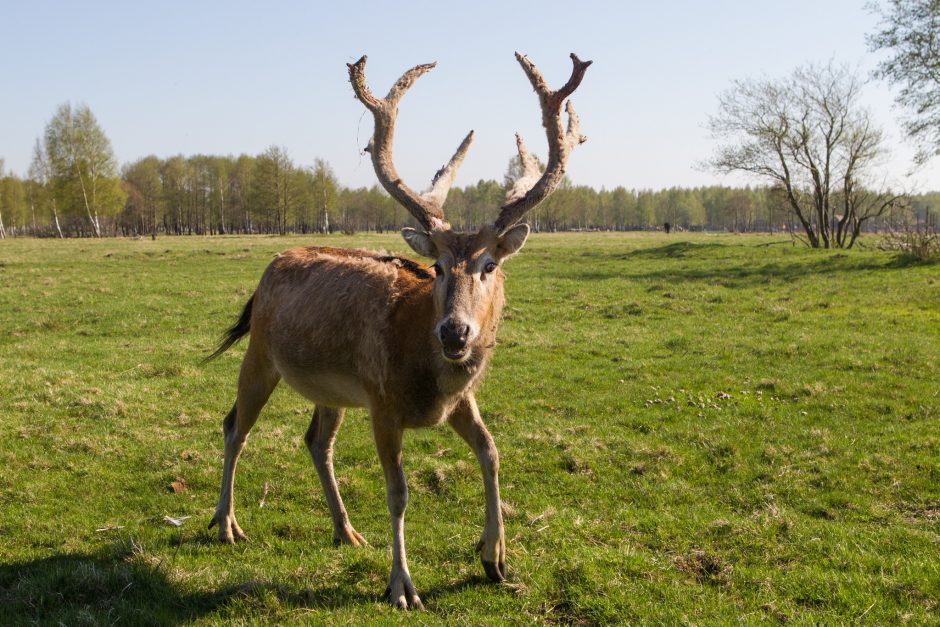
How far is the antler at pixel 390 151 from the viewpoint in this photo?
19.5ft

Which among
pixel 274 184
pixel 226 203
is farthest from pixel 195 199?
pixel 274 184

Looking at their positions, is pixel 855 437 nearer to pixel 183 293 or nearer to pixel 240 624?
pixel 240 624

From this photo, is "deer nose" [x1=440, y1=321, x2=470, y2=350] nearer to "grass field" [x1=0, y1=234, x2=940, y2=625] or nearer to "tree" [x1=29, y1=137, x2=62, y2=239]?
"grass field" [x1=0, y1=234, x2=940, y2=625]

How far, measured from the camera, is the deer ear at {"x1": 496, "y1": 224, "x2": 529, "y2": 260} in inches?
224

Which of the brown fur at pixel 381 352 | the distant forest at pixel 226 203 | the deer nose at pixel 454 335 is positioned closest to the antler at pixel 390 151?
the brown fur at pixel 381 352

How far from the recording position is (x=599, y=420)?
35.4ft

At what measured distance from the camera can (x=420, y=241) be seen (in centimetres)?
571

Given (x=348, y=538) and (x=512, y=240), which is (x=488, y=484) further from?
(x=512, y=240)

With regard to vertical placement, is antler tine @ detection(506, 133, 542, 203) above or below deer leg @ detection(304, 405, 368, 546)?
above

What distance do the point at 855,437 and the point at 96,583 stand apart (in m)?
9.33

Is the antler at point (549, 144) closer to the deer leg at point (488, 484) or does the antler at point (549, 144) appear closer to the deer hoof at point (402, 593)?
the deer leg at point (488, 484)

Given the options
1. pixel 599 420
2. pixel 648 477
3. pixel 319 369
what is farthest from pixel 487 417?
pixel 319 369

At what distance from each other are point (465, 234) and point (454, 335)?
3.52 ft

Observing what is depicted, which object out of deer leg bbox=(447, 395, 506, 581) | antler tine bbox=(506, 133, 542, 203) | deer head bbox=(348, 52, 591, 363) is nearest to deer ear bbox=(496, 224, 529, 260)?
deer head bbox=(348, 52, 591, 363)
